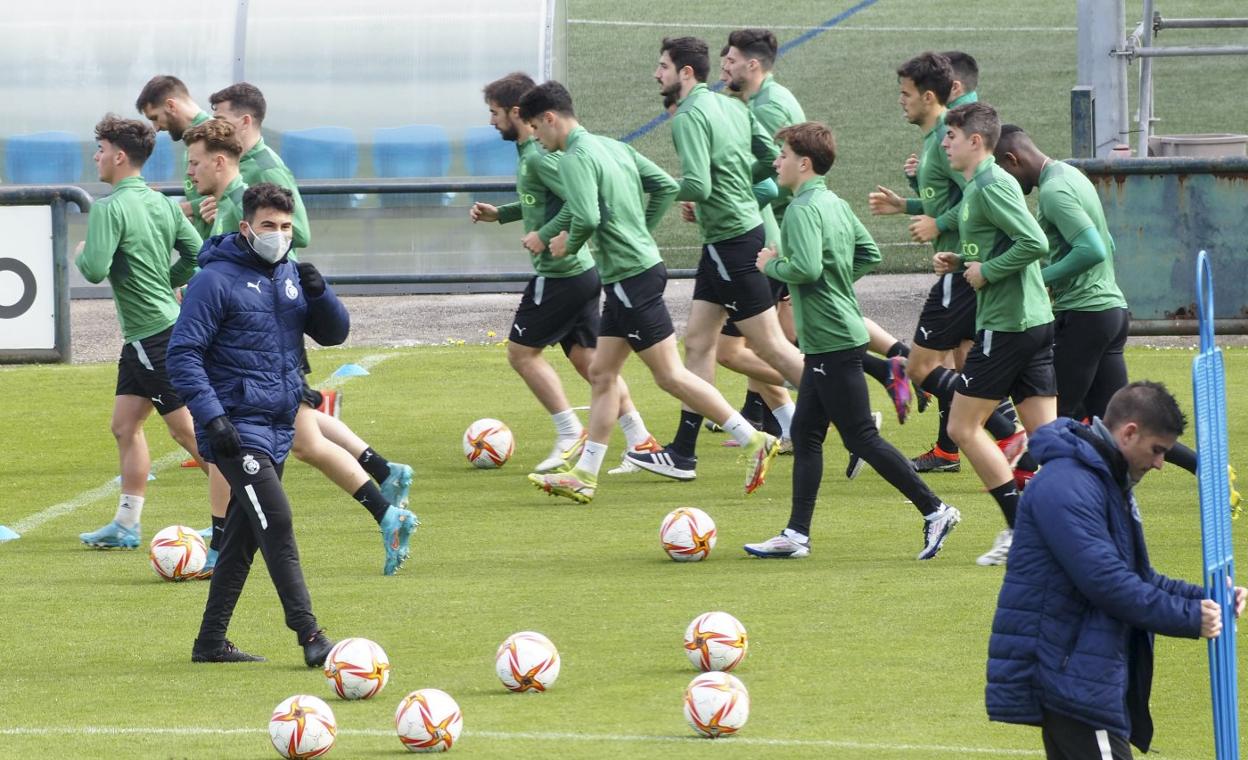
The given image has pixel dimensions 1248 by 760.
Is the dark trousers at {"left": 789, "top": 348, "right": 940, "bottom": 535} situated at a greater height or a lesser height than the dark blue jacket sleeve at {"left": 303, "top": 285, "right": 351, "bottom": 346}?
lesser

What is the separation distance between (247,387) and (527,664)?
1576 millimetres

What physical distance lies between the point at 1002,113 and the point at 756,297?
19.4 meters

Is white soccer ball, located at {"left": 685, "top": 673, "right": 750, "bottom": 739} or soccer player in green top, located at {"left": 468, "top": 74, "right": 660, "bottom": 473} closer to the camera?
white soccer ball, located at {"left": 685, "top": 673, "right": 750, "bottom": 739}

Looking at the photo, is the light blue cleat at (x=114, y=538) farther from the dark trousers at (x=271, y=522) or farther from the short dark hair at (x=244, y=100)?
the dark trousers at (x=271, y=522)

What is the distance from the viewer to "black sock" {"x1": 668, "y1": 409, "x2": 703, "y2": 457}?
12.0 m

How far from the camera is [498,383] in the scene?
15891 millimetres

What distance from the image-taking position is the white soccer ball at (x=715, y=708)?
21.5ft

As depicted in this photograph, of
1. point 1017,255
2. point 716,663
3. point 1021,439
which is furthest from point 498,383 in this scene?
point 716,663

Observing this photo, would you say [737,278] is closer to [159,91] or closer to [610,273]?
[610,273]

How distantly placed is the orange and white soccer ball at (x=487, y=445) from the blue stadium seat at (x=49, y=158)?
9756 millimetres

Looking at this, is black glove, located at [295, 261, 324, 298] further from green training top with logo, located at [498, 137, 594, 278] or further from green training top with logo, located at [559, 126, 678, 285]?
green training top with logo, located at [498, 137, 594, 278]

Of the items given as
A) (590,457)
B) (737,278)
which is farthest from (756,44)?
(590,457)

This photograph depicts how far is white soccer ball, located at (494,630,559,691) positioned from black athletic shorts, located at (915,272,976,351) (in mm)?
4587

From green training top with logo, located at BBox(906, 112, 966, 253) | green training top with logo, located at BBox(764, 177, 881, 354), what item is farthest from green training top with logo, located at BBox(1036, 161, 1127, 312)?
green training top with logo, located at BBox(764, 177, 881, 354)
